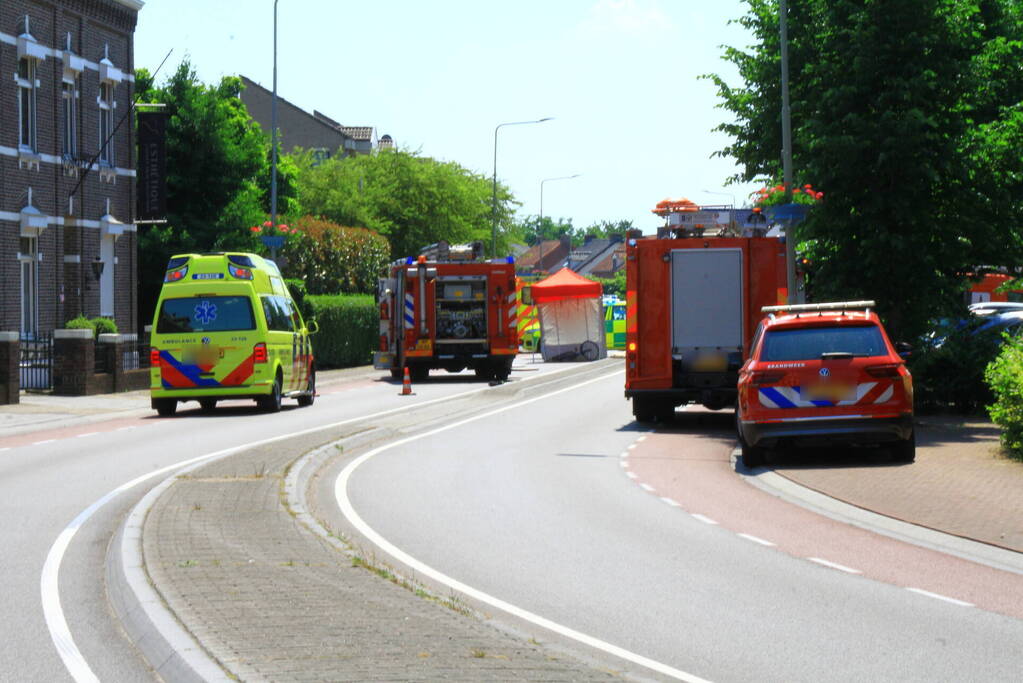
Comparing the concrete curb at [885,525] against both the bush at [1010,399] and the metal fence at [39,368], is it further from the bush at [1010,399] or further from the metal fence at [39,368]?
the metal fence at [39,368]

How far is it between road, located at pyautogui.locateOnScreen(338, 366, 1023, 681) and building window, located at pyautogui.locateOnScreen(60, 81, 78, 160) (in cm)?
2121

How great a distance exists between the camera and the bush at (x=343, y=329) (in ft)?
144

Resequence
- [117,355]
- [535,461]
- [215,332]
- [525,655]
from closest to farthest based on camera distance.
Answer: [525,655], [535,461], [215,332], [117,355]

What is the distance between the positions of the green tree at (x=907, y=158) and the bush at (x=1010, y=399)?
4.34 meters

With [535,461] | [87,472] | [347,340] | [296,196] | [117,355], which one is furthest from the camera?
[296,196]

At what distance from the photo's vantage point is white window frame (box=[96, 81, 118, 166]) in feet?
123

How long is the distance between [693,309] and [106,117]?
70.5 ft

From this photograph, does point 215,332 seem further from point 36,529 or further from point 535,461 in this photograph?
point 36,529


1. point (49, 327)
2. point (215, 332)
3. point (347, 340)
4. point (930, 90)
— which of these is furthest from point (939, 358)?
point (347, 340)

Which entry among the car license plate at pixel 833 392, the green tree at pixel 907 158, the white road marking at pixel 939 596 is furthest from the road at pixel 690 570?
the green tree at pixel 907 158

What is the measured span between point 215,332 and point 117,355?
6.95 m

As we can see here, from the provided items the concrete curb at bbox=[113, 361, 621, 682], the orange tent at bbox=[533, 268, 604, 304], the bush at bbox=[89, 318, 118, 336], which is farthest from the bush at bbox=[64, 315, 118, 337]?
the orange tent at bbox=[533, 268, 604, 304]

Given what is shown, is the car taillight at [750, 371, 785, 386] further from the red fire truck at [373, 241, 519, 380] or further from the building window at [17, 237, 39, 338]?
the building window at [17, 237, 39, 338]

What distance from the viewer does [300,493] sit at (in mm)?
13336
